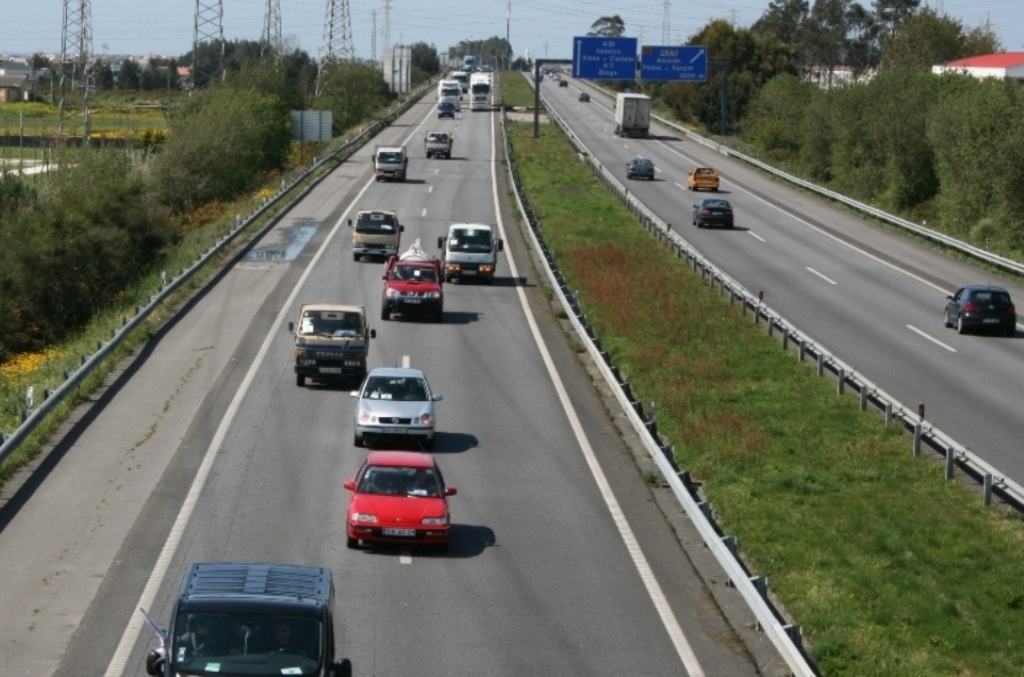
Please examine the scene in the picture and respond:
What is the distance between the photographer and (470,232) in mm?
49375

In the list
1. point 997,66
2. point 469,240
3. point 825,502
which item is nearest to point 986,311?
point 469,240

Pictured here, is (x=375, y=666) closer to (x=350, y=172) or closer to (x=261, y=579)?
(x=261, y=579)

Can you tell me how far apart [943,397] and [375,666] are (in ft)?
66.5

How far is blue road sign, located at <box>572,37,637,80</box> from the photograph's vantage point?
4016 inches

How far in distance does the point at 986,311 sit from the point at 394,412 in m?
21.0

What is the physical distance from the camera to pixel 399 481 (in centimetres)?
2138

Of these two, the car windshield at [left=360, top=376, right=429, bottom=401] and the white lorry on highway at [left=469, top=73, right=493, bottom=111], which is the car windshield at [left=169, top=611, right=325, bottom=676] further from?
the white lorry on highway at [left=469, top=73, right=493, bottom=111]

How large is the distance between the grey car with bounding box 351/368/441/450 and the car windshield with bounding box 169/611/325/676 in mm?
13817

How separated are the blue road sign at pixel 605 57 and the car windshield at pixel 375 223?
51.4m

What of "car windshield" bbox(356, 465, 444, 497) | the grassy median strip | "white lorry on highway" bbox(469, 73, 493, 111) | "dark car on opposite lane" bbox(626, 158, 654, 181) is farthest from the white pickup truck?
"white lorry on highway" bbox(469, 73, 493, 111)

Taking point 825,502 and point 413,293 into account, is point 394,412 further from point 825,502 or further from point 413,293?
point 413,293

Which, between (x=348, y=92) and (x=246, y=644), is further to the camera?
(x=348, y=92)

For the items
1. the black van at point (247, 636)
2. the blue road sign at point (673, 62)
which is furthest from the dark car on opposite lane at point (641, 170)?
the black van at point (247, 636)

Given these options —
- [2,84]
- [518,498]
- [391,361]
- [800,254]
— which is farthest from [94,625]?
[2,84]
